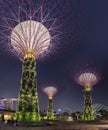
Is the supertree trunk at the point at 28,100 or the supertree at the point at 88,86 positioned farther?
the supertree at the point at 88,86

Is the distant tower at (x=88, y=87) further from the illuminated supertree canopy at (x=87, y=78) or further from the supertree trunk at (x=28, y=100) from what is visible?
the supertree trunk at (x=28, y=100)

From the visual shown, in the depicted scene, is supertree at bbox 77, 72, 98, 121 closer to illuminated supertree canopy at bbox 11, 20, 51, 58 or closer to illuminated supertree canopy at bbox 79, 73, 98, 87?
illuminated supertree canopy at bbox 79, 73, 98, 87

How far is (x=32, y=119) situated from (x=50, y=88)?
7669cm

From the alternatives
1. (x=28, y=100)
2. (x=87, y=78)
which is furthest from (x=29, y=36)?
(x=87, y=78)

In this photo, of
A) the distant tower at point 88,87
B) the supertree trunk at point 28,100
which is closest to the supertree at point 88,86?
the distant tower at point 88,87

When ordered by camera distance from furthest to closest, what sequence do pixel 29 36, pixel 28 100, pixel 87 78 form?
pixel 87 78, pixel 28 100, pixel 29 36

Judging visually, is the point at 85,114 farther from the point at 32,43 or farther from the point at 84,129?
the point at 84,129

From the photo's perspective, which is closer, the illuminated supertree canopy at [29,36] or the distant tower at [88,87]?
the illuminated supertree canopy at [29,36]

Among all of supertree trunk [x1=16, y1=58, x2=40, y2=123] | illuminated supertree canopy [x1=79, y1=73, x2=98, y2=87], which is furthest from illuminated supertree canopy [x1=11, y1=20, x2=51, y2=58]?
illuminated supertree canopy [x1=79, y1=73, x2=98, y2=87]

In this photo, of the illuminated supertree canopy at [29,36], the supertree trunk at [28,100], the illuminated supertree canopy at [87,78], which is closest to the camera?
the illuminated supertree canopy at [29,36]

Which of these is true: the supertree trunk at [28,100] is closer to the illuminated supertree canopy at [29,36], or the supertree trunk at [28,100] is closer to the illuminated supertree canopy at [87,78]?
the illuminated supertree canopy at [29,36]

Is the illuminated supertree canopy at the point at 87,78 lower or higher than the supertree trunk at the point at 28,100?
higher

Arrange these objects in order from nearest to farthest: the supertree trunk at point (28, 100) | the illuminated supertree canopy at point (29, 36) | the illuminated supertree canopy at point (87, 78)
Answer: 1. the illuminated supertree canopy at point (29, 36)
2. the supertree trunk at point (28, 100)
3. the illuminated supertree canopy at point (87, 78)

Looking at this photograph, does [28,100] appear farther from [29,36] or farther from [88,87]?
[88,87]
